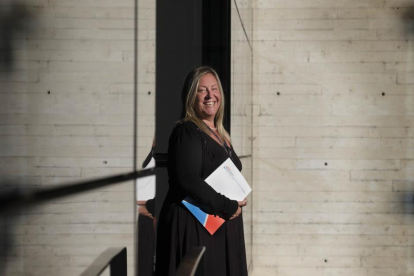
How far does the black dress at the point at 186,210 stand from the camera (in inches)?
81.9

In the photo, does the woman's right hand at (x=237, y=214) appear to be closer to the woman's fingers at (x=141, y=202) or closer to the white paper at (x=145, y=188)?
the white paper at (x=145, y=188)

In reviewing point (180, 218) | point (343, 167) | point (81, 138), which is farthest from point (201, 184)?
point (343, 167)

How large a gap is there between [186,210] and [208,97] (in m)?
0.42

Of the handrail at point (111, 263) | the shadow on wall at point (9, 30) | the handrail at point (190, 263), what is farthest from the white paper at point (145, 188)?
the shadow on wall at point (9, 30)

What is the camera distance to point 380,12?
5.36 m

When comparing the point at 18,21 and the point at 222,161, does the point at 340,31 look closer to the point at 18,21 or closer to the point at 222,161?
the point at 222,161

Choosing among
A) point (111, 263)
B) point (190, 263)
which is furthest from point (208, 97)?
point (111, 263)

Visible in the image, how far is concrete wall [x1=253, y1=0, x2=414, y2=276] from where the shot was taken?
5348 millimetres

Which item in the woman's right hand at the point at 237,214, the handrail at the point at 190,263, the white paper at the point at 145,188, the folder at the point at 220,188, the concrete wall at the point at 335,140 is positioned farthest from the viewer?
the concrete wall at the point at 335,140

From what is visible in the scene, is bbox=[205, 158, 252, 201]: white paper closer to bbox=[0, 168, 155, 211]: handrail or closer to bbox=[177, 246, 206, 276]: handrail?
bbox=[177, 246, 206, 276]: handrail

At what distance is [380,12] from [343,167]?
4.39ft

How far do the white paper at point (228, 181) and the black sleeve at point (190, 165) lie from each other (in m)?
0.05

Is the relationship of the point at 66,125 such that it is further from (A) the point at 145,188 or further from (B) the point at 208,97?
(B) the point at 208,97

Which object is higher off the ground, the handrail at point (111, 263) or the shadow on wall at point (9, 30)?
the shadow on wall at point (9, 30)
